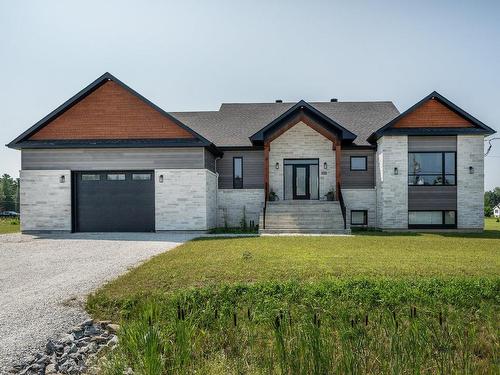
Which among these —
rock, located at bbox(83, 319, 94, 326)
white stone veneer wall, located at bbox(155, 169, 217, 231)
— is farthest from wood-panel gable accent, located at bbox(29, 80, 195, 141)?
rock, located at bbox(83, 319, 94, 326)

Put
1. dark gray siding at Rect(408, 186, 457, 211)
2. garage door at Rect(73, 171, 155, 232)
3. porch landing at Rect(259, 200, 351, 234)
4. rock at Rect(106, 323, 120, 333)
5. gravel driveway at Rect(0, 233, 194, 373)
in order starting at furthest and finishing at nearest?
dark gray siding at Rect(408, 186, 457, 211) < garage door at Rect(73, 171, 155, 232) < porch landing at Rect(259, 200, 351, 234) < rock at Rect(106, 323, 120, 333) < gravel driveway at Rect(0, 233, 194, 373)

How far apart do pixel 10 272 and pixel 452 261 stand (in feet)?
35.1

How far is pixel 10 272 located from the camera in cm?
888

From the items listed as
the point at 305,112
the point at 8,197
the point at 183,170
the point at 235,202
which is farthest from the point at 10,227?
the point at 8,197

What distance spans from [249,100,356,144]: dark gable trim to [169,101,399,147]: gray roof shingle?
200cm

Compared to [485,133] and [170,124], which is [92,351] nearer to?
[170,124]

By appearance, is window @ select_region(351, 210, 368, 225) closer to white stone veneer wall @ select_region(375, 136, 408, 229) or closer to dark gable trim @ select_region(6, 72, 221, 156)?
white stone veneer wall @ select_region(375, 136, 408, 229)

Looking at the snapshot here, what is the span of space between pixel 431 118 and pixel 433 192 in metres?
3.83

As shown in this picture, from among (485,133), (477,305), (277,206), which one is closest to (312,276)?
(477,305)

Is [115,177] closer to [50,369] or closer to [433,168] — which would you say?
[50,369]

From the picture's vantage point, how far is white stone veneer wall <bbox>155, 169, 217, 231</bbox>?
60.8 ft

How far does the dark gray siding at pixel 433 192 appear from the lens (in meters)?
19.5

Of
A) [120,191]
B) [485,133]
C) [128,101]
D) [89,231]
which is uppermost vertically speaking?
[128,101]

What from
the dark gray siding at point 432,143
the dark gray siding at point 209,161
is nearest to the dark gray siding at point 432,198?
the dark gray siding at point 432,143
